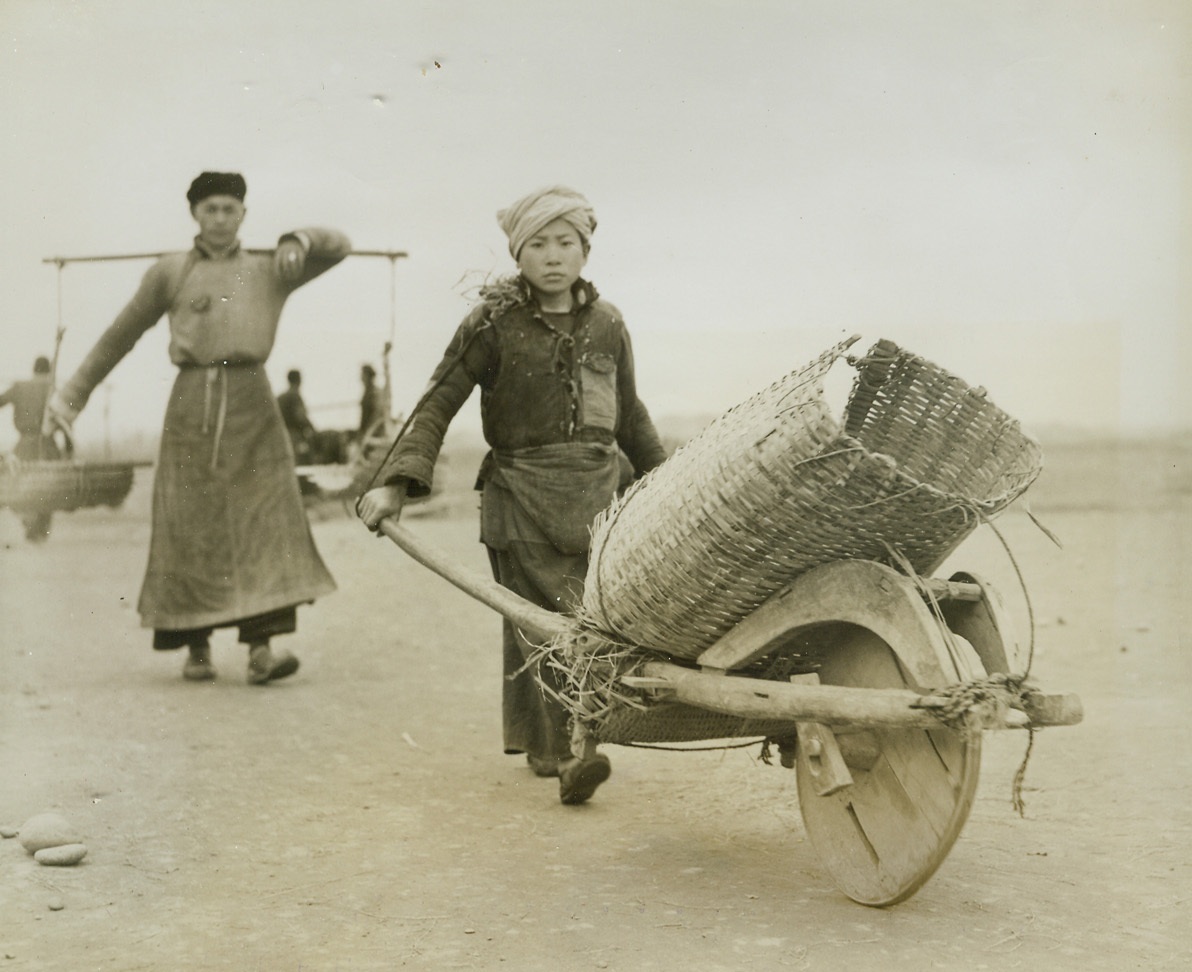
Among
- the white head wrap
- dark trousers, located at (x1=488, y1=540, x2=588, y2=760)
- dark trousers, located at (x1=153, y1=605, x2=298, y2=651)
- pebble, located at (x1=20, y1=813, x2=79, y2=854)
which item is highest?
the white head wrap

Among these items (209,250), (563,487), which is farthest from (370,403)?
(563,487)

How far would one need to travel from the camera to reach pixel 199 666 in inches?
222

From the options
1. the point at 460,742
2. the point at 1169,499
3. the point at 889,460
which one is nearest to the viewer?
the point at 889,460

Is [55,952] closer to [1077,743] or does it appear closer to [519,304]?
[519,304]

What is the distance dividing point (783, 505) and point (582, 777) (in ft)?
5.26

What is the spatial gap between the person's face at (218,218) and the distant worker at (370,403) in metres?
1.15

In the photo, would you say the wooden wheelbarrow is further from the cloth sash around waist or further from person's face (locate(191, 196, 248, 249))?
person's face (locate(191, 196, 248, 249))

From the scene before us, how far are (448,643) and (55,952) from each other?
383 centimetres

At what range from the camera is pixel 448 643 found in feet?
21.2

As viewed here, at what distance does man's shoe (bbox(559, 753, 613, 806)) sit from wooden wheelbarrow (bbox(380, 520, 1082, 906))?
2.56 feet

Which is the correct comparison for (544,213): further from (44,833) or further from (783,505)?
(44,833)

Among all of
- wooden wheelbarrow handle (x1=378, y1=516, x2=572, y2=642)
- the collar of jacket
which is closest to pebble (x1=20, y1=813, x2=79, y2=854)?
wooden wheelbarrow handle (x1=378, y1=516, x2=572, y2=642)

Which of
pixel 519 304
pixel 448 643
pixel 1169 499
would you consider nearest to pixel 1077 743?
pixel 519 304

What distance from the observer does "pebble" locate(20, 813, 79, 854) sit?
11.0ft
